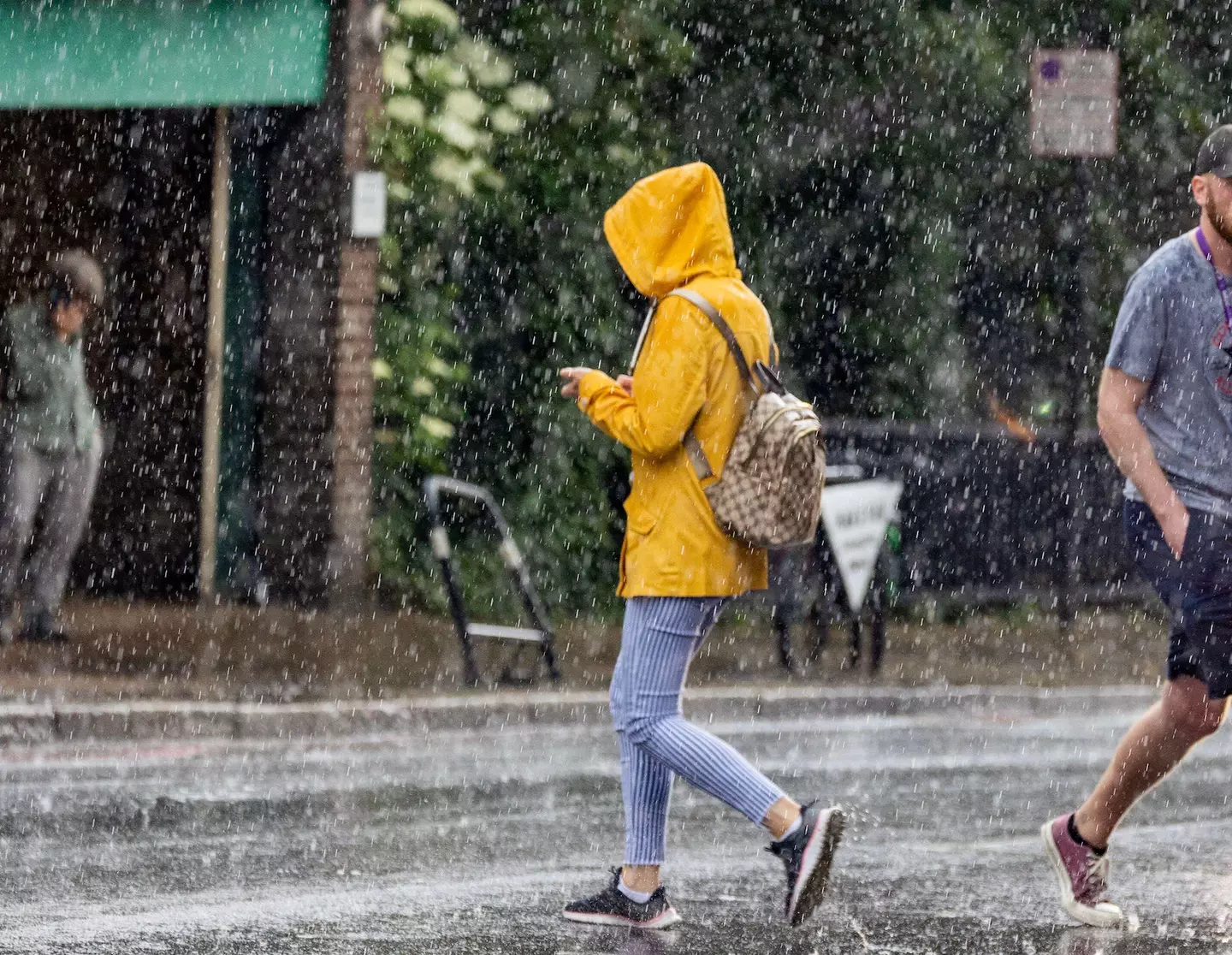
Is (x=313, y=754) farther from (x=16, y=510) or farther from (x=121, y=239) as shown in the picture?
(x=121, y=239)

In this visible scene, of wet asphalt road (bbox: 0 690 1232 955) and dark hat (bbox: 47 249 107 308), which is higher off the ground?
dark hat (bbox: 47 249 107 308)

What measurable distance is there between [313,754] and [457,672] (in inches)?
84.3

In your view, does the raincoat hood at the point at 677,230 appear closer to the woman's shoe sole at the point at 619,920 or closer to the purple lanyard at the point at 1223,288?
the purple lanyard at the point at 1223,288

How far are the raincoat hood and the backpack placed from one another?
183 mm

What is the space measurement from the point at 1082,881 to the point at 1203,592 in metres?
0.91

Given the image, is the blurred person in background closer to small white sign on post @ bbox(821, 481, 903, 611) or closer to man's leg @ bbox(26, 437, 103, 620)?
man's leg @ bbox(26, 437, 103, 620)

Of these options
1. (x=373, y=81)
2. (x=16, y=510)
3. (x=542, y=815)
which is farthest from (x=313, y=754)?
(x=373, y=81)

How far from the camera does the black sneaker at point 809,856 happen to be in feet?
19.6

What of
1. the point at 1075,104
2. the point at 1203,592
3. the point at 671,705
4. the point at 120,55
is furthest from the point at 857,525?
the point at 1203,592

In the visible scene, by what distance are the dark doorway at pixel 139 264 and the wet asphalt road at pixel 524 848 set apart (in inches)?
184

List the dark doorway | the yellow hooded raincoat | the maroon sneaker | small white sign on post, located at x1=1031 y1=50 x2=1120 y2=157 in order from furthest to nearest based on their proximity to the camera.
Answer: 1. the dark doorway
2. small white sign on post, located at x1=1031 y1=50 x2=1120 y2=157
3. the maroon sneaker
4. the yellow hooded raincoat

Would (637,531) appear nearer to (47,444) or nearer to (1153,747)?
(1153,747)

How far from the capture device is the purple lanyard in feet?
19.4

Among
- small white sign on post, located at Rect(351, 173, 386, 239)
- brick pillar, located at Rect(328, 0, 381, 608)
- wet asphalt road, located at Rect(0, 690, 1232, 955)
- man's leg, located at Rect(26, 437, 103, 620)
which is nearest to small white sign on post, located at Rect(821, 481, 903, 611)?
wet asphalt road, located at Rect(0, 690, 1232, 955)
